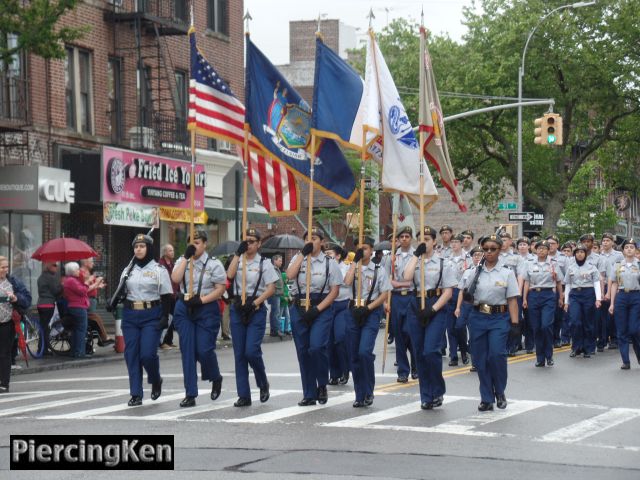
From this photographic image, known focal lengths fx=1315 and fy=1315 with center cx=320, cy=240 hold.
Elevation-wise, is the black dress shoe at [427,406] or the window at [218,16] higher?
the window at [218,16]

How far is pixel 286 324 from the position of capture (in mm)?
29938

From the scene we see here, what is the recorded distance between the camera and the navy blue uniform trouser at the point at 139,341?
14570mm

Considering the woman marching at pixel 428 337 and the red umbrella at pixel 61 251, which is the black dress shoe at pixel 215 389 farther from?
the red umbrella at pixel 61 251

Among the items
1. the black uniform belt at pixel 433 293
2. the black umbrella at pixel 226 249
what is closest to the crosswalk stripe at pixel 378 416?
the black uniform belt at pixel 433 293

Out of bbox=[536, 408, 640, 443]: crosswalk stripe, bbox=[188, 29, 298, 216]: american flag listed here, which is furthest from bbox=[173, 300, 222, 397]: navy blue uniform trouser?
bbox=[536, 408, 640, 443]: crosswalk stripe

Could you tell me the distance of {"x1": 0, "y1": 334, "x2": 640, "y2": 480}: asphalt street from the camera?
10.2 m

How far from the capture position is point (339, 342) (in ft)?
50.9

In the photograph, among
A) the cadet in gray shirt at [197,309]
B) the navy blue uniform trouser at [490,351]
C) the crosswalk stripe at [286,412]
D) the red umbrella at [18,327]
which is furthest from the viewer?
the red umbrella at [18,327]

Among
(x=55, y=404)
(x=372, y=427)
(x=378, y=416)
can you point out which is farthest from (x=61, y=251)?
(x=372, y=427)

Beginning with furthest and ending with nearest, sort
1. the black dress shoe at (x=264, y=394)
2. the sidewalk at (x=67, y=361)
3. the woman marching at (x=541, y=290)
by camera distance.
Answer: the sidewalk at (x=67, y=361)
the woman marching at (x=541, y=290)
the black dress shoe at (x=264, y=394)

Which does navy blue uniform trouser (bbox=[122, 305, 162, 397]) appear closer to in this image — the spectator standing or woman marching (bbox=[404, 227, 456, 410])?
woman marching (bbox=[404, 227, 456, 410])

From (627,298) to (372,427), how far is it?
849 centimetres

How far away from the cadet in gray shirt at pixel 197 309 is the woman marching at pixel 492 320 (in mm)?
2836

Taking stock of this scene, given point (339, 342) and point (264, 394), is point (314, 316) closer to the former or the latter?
point (264, 394)
